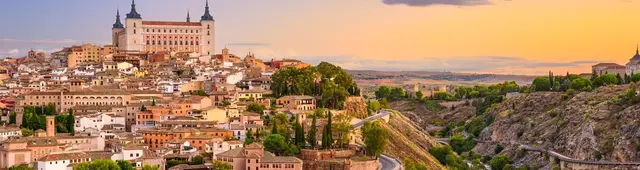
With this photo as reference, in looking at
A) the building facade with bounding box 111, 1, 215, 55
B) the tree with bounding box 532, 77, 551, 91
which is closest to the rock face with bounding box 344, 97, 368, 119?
the building facade with bounding box 111, 1, 215, 55

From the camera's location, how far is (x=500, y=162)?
8569cm

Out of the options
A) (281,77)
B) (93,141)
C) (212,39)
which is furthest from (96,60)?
(93,141)

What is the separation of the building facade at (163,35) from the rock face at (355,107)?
30990 mm

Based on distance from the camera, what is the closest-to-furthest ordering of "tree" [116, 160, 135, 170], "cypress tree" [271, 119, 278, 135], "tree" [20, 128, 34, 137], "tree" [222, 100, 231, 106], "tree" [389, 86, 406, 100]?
"tree" [116, 160, 135, 170], "tree" [20, 128, 34, 137], "cypress tree" [271, 119, 278, 135], "tree" [222, 100, 231, 106], "tree" [389, 86, 406, 100]

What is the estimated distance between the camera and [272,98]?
77.9 metres

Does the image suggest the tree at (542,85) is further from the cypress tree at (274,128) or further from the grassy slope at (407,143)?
the cypress tree at (274,128)

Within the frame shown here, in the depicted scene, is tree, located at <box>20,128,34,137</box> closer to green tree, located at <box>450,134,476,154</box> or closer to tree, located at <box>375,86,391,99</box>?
green tree, located at <box>450,134,476,154</box>

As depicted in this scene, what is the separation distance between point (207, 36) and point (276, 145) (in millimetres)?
58392

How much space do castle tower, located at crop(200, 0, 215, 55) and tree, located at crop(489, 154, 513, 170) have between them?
3974cm

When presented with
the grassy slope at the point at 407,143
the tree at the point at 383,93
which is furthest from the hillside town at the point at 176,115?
the tree at the point at 383,93

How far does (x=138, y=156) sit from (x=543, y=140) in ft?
171

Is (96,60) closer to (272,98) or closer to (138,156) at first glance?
(272,98)

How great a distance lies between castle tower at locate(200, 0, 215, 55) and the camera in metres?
112

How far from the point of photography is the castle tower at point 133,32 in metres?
107
